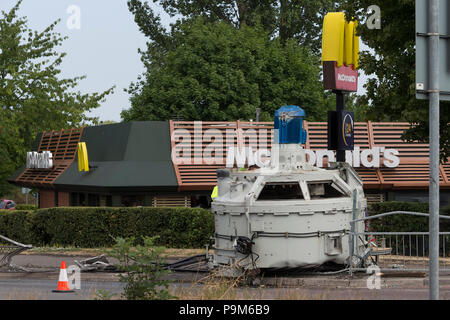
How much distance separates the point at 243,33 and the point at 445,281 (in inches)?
1320

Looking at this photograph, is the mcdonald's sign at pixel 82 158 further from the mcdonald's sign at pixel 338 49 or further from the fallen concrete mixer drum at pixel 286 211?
the fallen concrete mixer drum at pixel 286 211

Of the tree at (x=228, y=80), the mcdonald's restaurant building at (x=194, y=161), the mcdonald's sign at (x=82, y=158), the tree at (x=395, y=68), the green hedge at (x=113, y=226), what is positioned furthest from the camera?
the tree at (x=228, y=80)

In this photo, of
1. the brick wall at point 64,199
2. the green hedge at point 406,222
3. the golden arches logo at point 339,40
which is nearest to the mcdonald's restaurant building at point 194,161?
the brick wall at point 64,199

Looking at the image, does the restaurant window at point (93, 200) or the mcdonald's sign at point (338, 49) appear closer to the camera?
the mcdonald's sign at point (338, 49)

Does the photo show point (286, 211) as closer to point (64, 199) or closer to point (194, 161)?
point (194, 161)

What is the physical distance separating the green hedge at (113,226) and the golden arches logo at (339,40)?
658 cm

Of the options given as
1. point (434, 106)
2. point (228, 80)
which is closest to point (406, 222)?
point (434, 106)

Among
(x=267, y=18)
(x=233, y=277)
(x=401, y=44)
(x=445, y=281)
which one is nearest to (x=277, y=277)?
(x=233, y=277)

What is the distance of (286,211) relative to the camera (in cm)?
1628

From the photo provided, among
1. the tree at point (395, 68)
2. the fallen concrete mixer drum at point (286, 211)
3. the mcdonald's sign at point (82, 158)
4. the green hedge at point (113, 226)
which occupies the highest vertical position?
the tree at point (395, 68)

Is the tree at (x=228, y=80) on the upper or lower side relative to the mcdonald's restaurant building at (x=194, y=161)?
upper

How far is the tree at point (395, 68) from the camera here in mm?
19922

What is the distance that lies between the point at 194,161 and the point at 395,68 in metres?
11.5

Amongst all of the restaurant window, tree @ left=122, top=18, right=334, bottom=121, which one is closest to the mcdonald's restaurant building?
the restaurant window
